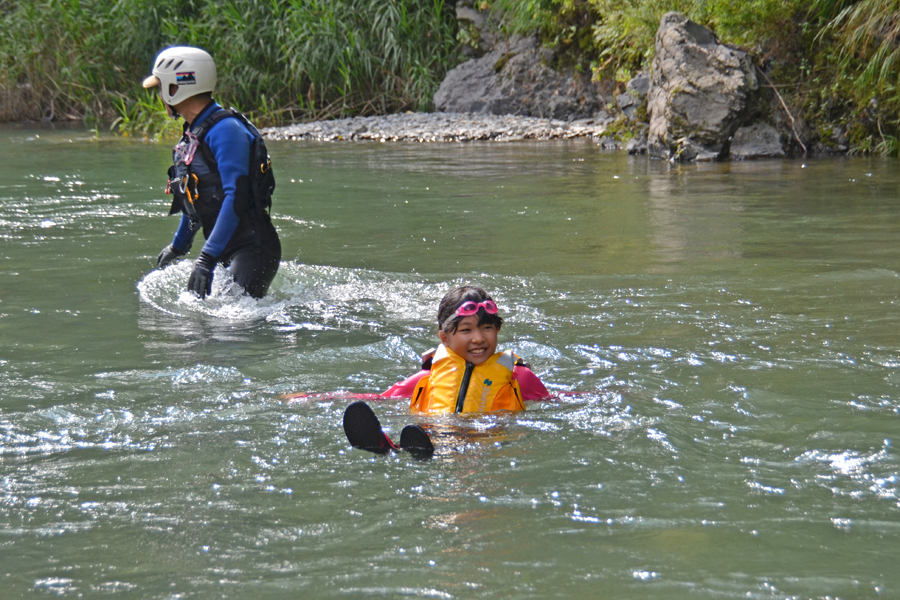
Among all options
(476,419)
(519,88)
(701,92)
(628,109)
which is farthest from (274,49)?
(476,419)

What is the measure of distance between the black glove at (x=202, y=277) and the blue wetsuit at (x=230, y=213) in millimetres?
41

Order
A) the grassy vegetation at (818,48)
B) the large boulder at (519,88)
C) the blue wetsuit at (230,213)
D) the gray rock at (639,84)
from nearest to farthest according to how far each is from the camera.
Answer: the blue wetsuit at (230,213), the grassy vegetation at (818,48), the gray rock at (639,84), the large boulder at (519,88)

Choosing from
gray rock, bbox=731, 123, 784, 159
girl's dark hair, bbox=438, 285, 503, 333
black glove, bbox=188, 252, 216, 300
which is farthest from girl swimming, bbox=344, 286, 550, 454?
gray rock, bbox=731, 123, 784, 159

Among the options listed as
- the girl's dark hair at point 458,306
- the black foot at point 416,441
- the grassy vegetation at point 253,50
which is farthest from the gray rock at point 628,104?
the black foot at point 416,441

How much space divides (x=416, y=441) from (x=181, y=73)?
124 inches

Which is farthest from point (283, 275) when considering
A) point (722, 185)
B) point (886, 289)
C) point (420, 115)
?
point (420, 115)

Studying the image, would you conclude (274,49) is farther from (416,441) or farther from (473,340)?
(416,441)

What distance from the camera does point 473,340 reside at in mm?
4359

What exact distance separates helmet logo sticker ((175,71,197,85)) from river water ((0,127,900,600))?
142 centimetres

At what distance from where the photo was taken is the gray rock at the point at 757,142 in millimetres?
14078

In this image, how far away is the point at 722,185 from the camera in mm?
11344

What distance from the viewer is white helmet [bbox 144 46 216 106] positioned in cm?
578

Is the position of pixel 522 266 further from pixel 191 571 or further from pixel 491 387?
pixel 191 571

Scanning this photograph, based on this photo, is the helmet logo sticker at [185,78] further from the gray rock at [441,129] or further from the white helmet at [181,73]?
the gray rock at [441,129]
